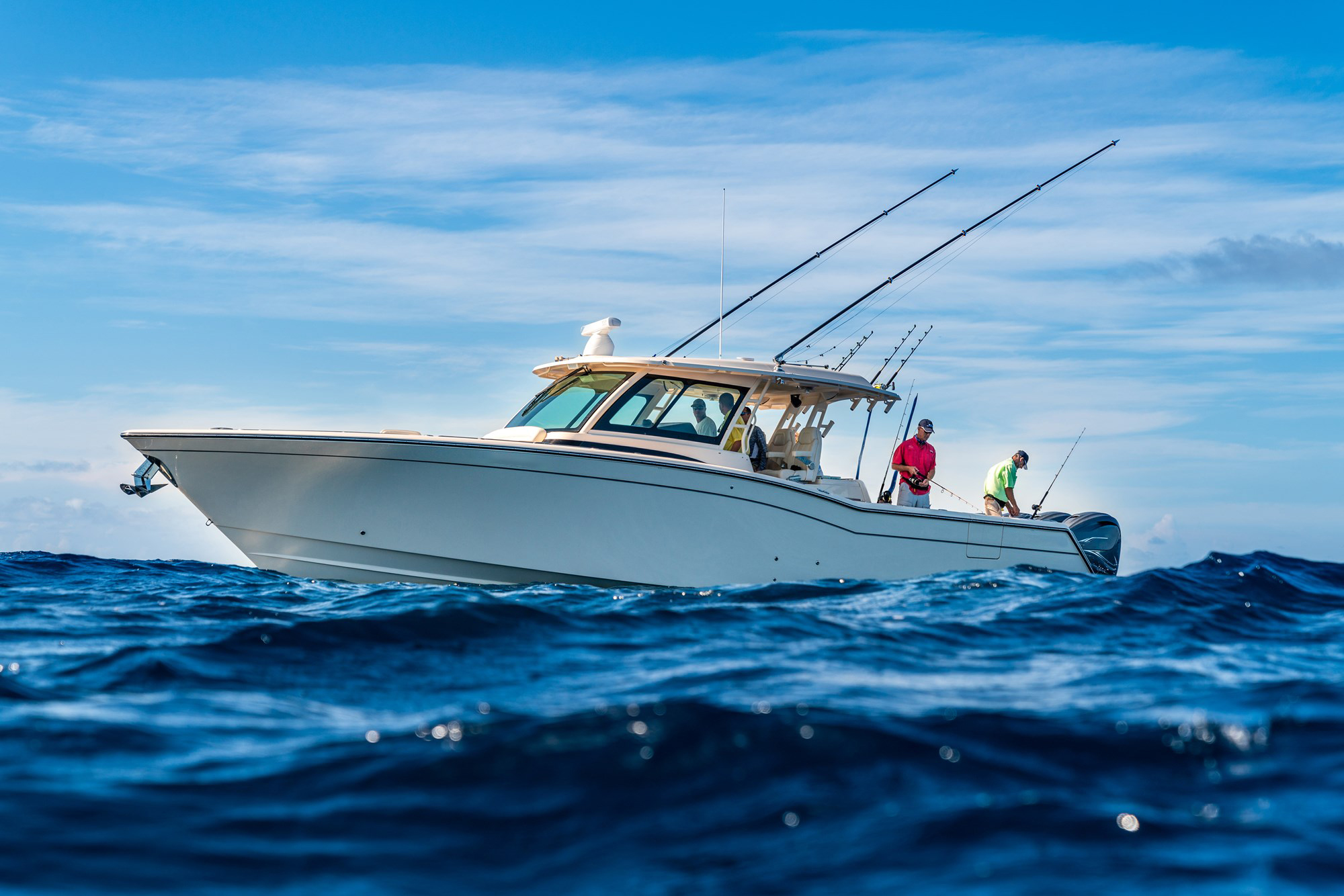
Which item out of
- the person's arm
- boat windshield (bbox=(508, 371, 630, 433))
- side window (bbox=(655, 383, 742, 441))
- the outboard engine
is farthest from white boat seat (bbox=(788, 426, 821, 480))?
the outboard engine

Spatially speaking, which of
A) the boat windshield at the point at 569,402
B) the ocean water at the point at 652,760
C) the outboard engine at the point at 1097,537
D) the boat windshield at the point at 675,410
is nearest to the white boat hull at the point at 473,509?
the boat windshield at the point at 675,410

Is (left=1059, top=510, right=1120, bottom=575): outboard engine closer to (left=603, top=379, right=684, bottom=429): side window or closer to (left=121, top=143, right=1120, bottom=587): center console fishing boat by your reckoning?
(left=121, top=143, right=1120, bottom=587): center console fishing boat

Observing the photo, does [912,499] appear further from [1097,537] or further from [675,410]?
[675,410]

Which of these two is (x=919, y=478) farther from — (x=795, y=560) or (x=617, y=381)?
(x=617, y=381)

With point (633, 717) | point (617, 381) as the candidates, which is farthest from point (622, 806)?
point (617, 381)

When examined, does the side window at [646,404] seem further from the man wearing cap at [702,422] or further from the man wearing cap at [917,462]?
the man wearing cap at [917,462]

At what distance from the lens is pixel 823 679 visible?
466 cm

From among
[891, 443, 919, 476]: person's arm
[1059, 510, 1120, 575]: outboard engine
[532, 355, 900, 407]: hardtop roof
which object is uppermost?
[532, 355, 900, 407]: hardtop roof

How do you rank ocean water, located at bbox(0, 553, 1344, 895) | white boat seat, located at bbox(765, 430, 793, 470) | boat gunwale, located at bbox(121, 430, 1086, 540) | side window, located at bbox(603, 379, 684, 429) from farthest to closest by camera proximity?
white boat seat, located at bbox(765, 430, 793, 470) < side window, located at bbox(603, 379, 684, 429) < boat gunwale, located at bbox(121, 430, 1086, 540) < ocean water, located at bbox(0, 553, 1344, 895)

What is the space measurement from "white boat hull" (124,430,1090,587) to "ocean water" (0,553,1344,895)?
2.90m

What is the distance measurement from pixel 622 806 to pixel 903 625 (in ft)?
12.4

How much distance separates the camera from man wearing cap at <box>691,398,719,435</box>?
10328mm

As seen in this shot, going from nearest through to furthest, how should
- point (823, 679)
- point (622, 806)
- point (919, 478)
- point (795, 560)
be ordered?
point (622, 806)
point (823, 679)
point (795, 560)
point (919, 478)

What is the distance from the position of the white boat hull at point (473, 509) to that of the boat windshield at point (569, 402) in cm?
113
